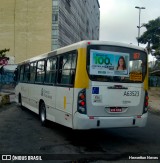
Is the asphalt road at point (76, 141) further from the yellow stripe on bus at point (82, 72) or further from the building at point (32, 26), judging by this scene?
the building at point (32, 26)

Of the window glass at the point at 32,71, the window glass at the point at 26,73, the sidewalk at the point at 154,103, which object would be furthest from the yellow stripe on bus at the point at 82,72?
the sidewalk at the point at 154,103

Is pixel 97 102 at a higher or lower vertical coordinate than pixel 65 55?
lower

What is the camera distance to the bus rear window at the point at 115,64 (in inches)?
354

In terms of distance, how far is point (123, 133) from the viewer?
11.2m

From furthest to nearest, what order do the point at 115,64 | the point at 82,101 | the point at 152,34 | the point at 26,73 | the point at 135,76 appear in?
1. the point at 152,34
2. the point at 26,73
3. the point at 135,76
4. the point at 115,64
5. the point at 82,101

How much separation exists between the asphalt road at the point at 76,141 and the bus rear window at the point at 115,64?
1835mm

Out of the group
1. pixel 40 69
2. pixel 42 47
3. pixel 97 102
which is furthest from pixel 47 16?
pixel 97 102

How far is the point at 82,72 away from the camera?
8859 mm

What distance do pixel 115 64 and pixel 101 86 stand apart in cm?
78

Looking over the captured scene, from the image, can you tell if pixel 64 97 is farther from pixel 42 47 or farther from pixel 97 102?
pixel 42 47

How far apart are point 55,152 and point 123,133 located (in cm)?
370

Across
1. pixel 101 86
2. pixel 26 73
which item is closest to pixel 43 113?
pixel 101 86

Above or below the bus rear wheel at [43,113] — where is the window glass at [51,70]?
above

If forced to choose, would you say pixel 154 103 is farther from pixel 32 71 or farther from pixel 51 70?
pixel 51 70
